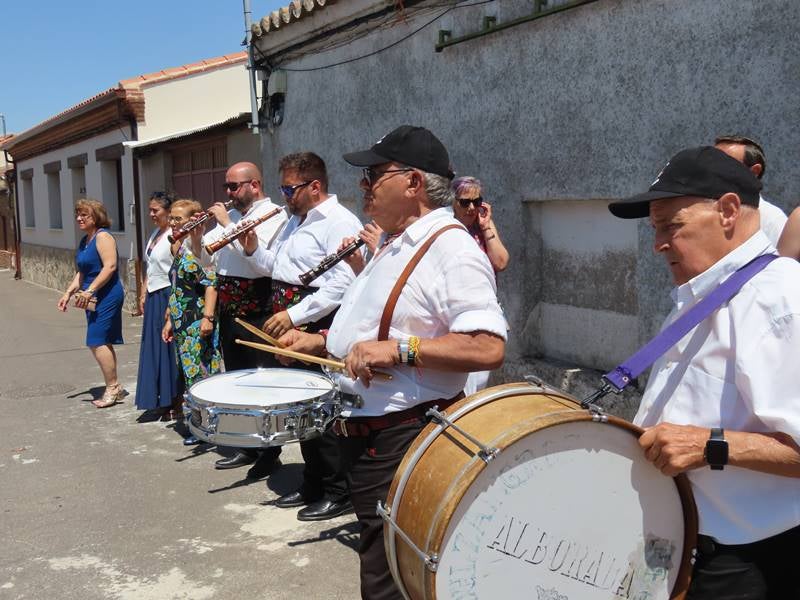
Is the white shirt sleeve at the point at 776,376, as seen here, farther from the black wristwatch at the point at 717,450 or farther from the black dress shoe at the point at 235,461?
the black dress shoe at the point at 235,461

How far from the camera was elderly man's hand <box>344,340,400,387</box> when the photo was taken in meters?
2.49

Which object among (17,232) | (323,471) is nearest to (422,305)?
(323,471)

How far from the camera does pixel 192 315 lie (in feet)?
19.0

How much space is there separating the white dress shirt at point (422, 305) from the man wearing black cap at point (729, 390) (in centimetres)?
71

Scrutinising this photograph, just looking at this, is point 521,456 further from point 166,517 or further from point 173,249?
point 173,249

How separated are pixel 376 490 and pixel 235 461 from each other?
2.95 meters

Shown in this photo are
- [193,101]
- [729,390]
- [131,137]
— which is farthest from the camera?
[193,101]

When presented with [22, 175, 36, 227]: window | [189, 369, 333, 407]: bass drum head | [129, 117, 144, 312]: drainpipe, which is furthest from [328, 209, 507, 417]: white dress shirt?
[22, 175, 36, 227]: window

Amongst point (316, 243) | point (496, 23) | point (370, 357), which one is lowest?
point (370, 357)

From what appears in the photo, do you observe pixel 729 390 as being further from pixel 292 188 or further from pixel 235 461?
pixel 235 461

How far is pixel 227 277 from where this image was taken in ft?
16.5

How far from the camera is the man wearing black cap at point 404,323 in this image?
2504 mm

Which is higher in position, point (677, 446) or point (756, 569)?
point (677, 446)

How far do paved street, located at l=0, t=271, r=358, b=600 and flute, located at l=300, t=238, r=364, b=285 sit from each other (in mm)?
1352
